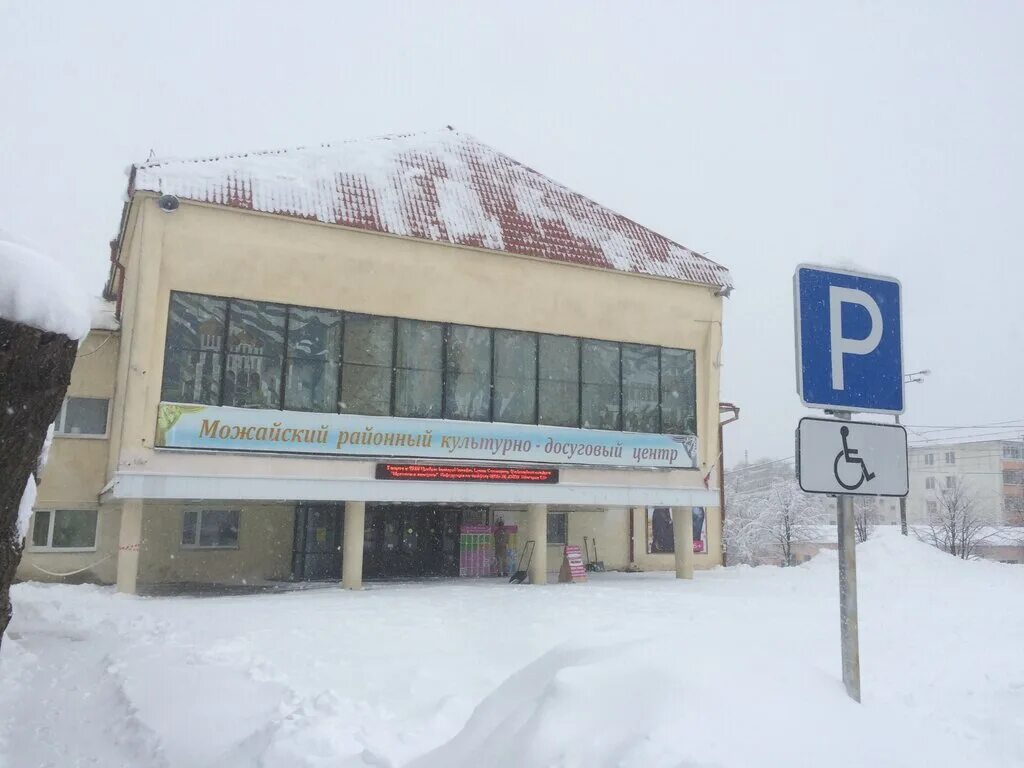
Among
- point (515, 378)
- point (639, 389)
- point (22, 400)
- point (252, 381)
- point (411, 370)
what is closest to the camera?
point (22, 400)

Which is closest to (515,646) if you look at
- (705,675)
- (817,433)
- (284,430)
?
(705,675)

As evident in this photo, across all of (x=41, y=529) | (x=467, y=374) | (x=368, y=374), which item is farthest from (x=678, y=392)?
(x=41, y=529)

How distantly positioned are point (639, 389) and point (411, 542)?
26.1 feet

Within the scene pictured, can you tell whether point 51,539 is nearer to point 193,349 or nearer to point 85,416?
point 85,416

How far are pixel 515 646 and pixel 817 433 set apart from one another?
663 centimetres

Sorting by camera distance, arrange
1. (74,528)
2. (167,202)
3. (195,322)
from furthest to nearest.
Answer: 1. (74,528)
2. (195,322)
3. (167,202)

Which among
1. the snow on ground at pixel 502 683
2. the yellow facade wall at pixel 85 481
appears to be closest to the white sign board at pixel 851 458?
the snow on ground at pixel 502 683

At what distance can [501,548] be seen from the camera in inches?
Answer: 977

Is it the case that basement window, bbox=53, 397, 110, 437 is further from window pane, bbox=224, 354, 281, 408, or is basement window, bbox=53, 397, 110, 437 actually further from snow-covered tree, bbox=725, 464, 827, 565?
snow-covered tree, bbox=725, 464, 827, 565

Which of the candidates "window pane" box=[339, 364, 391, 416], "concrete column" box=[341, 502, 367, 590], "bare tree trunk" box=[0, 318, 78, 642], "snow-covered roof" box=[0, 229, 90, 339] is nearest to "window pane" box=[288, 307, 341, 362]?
"window pane" box=[339, 364, 391, 416]

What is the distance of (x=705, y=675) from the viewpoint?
4910 mm

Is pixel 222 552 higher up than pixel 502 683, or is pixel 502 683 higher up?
pixel 502 683

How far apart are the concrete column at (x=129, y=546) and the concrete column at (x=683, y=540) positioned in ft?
43.9

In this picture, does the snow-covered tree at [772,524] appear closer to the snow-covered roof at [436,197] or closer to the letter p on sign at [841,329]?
the snow-covered roof at [436,197]
